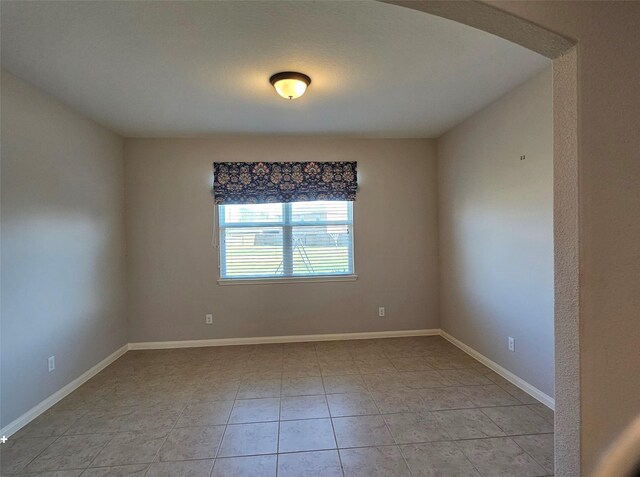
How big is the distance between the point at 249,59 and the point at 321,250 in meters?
2.37

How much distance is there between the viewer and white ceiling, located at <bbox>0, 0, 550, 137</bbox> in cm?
170

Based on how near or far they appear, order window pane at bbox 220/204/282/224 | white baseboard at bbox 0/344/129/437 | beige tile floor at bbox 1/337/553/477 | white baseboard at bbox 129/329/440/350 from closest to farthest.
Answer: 1. beige tile floor at bbox 1/337/553/477
2. white baseboard at bbox 0/344/129/437
3. white baseboard at bbox 129/329/440/350
4. window pane at bbox 220/204/282/224

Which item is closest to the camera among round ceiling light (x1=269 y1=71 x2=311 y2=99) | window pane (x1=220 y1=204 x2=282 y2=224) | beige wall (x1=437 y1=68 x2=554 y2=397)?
round ceiling light (x1=269 y1=71 x2=311 y2=99)

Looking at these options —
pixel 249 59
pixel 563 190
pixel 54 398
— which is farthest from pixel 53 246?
pixel 563 190

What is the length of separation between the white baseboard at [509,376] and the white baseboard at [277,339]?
1.75ft

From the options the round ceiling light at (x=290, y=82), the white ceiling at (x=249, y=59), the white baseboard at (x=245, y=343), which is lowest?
the white baseboard at (x=245, y=343)

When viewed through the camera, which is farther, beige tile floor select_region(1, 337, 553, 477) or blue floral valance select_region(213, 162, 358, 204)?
blue floral valance select_region(213, 162, 358, 204)

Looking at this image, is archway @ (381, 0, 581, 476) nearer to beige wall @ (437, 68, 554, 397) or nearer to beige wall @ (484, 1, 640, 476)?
beige wall @ (484, 1, 640, 476)

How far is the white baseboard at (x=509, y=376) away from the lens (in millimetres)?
2393

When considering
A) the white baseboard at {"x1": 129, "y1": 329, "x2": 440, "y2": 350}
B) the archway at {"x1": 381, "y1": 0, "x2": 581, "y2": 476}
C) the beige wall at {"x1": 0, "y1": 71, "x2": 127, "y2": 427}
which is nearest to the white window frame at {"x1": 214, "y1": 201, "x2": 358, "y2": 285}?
the white baseboard at {"x1": 129, "y1": 329, "x2": 440, "y2": 350}

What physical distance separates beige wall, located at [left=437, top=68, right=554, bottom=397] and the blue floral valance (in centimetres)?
130

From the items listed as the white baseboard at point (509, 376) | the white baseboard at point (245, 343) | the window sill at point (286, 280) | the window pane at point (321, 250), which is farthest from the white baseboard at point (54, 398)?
the white baseboard at point (509, 376)

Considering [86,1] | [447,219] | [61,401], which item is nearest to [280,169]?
[447,219]

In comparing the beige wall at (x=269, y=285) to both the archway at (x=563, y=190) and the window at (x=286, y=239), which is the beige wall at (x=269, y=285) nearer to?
the window at (x=286, y=239)
